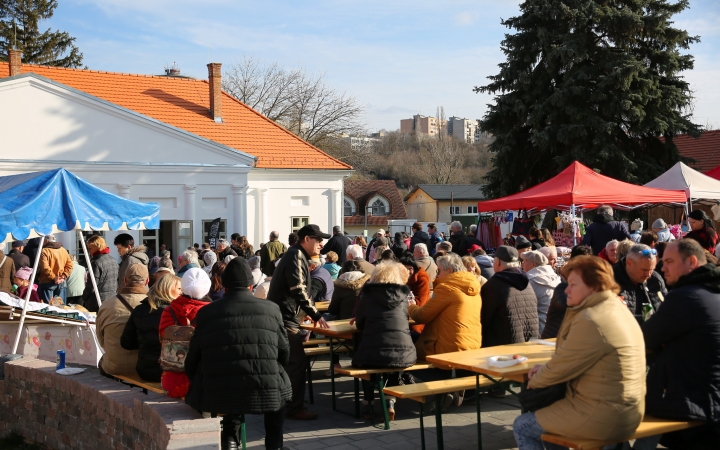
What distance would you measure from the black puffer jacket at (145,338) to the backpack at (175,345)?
0.30m

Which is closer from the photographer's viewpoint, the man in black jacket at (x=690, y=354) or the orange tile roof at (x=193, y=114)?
the man in black jacket at (x=690, y=354)

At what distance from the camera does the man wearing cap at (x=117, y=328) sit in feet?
21.3

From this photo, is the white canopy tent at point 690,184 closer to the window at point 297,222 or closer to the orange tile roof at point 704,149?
the window at point 297,222

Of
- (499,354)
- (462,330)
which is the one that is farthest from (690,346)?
(462,330)

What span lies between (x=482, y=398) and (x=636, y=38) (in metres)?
21.0

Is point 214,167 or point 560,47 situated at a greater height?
point 560,47

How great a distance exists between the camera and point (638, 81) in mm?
24422

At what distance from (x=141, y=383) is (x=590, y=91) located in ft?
71.0

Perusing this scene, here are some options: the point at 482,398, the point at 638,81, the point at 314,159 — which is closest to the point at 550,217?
the point at 638,81

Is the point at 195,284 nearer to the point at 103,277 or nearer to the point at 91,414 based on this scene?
the point at 91,414

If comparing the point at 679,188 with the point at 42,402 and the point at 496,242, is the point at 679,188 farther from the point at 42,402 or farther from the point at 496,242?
the point at 42,402

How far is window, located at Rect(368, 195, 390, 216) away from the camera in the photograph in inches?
2501

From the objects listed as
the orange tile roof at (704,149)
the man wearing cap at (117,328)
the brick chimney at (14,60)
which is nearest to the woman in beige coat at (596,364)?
the man wearing cap at (117,328)

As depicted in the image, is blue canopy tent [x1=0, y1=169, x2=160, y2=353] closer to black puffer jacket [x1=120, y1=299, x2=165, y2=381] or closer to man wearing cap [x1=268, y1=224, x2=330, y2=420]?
black puffer jacket [x1=120, y1=299, x2=165, y2=381]
